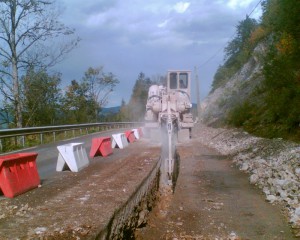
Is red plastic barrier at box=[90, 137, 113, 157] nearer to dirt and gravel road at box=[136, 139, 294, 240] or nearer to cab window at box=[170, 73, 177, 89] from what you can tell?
dirt and gravel road at box=[136, 139, 294, 240]

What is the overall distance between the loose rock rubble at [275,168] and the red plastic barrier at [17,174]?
4826 mm

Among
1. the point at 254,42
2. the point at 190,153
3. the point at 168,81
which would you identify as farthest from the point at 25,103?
the point at 254,42

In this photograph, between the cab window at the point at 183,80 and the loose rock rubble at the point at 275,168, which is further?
the cab window at the point at 183,80

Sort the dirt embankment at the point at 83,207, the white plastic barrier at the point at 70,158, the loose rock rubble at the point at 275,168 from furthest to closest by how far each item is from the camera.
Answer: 1. the white plastic barrier at the point at 70,158
2. the loose rock rubble at the point at 275,168
3. the dirt embankment at the point at 83,207

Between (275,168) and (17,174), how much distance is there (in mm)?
6418

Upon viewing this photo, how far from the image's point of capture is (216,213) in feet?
25.4

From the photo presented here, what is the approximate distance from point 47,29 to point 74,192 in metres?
19.7

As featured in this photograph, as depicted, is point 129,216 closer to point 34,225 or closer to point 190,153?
point 34,225

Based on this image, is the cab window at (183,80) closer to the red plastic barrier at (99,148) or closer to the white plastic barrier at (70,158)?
the red plastic barrier at (99,148)

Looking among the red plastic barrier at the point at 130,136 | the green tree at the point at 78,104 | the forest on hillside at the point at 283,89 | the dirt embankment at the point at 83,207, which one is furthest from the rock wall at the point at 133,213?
the green tree at the point at 78,104

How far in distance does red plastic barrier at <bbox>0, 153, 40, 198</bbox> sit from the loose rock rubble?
4.83 meters

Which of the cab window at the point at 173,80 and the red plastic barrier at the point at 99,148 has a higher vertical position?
the cab window at the point at 173,80

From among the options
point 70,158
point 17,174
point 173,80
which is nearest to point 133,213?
point 17,174

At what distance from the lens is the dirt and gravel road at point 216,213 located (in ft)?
21.5
